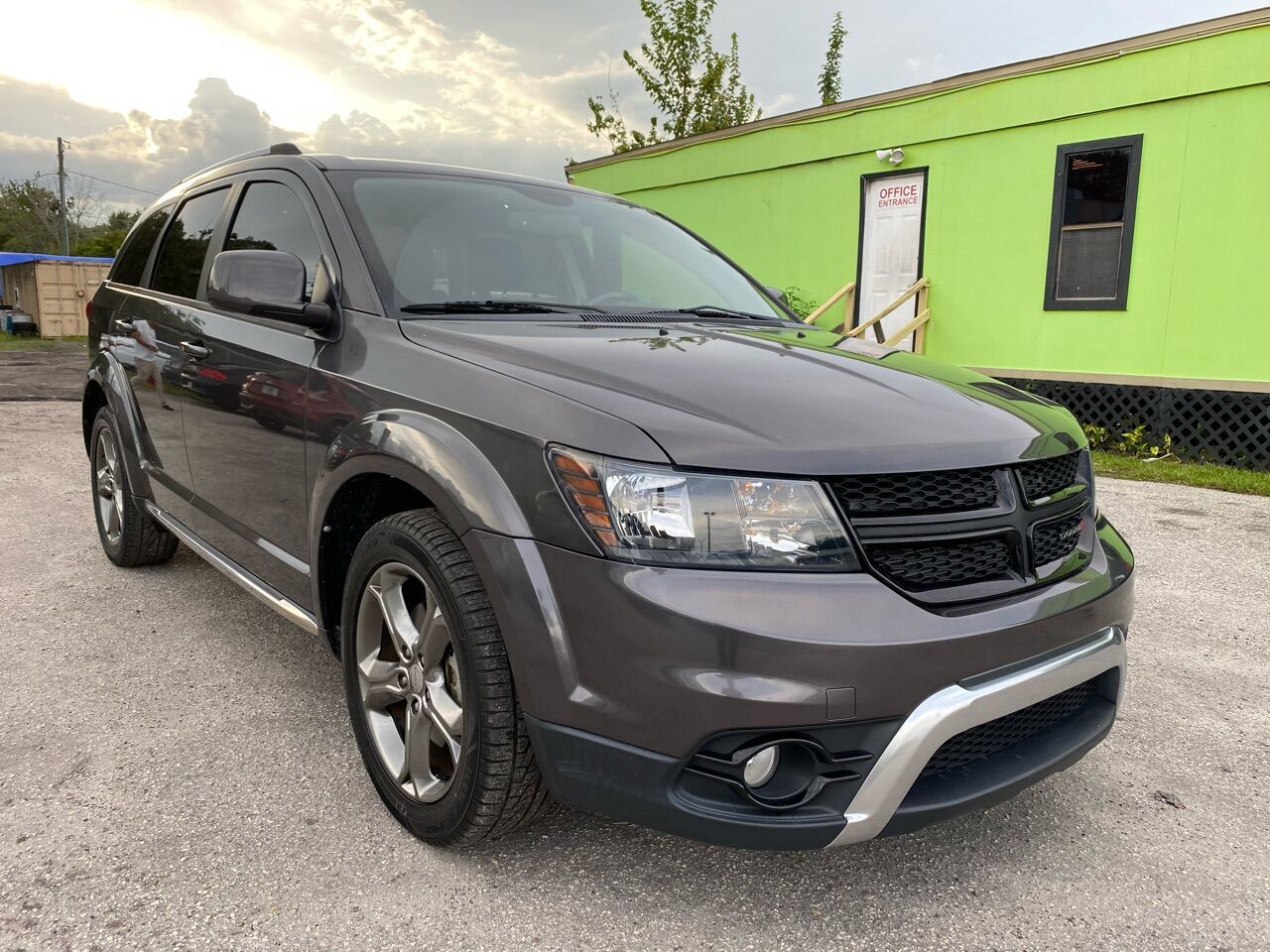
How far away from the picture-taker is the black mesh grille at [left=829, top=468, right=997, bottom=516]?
1.77 metres

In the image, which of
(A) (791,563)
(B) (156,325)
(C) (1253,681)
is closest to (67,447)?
(B) (156,325)

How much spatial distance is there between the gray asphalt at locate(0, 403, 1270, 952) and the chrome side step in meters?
0.37

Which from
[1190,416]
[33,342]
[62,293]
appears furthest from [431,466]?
[62,293]

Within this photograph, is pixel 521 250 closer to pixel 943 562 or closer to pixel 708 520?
pixel 708 520

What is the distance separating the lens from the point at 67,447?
781 cm

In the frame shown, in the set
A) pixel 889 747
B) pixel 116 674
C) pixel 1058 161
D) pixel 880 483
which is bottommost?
pixel 116 674

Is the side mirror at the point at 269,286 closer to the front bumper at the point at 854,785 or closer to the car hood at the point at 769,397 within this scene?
the car hood at the point at 769,397

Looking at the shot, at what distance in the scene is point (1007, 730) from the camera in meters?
2.00

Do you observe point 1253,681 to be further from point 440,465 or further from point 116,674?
point 116,674

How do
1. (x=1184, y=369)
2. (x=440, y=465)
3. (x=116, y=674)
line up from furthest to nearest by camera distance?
(x=1184, y=369) < (x=116, y=674) < (x=440, y=465)

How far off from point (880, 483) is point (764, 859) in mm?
1017

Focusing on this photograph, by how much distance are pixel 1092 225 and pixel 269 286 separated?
8.79 meters

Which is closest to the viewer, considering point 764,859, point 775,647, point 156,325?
point 775,647

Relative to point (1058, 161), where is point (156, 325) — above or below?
below
